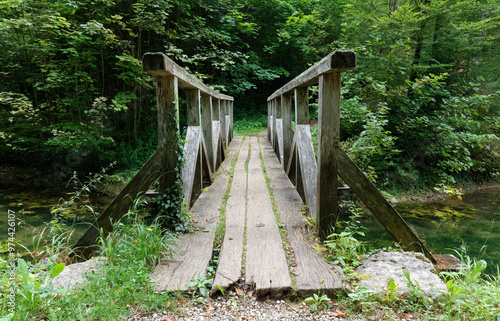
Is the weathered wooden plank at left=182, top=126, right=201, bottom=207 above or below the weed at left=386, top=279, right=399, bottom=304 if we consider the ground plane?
above

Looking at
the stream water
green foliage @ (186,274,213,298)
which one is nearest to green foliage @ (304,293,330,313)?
green foliage @ (186,274,213,298)

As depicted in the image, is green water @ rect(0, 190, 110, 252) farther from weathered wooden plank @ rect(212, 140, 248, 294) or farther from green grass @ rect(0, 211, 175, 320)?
green grass @ rect(0, 211, 175, 320)

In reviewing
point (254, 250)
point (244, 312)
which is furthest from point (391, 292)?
point (254, 250)

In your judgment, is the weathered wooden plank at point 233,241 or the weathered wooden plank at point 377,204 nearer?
the weathered wooden plank at point 233,241

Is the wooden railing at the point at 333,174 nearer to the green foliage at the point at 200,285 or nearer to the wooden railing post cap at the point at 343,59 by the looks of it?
the wooden railing post cap at the point at 343,59

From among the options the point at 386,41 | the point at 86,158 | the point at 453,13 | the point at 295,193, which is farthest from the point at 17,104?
the point at 453,13

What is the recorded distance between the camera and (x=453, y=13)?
725 centimetres

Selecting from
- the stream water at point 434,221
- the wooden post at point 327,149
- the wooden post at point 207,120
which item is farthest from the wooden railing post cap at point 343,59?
the stream water at point 434,221

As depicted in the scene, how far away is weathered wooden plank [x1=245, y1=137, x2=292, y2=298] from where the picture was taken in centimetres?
173

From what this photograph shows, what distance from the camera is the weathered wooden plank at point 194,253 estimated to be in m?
1.80

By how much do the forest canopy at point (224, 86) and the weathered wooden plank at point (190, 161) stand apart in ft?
11.7

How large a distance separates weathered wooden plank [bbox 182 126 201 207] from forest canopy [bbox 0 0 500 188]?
3579 mm

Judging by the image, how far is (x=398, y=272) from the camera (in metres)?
1.87

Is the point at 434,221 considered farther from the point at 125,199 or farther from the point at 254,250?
the point at 125,199
